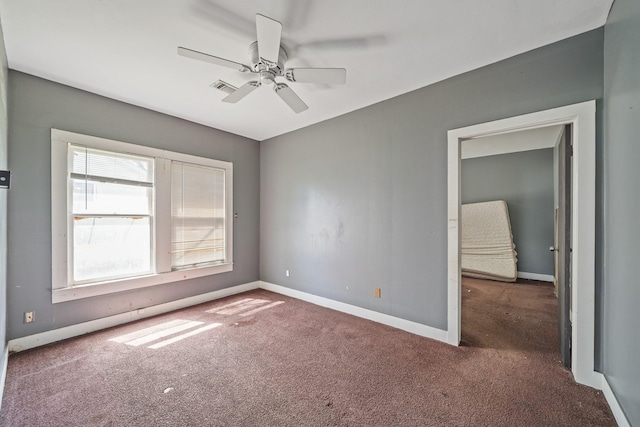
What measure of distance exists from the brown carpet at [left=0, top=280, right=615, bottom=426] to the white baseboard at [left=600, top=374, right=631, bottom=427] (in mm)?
54

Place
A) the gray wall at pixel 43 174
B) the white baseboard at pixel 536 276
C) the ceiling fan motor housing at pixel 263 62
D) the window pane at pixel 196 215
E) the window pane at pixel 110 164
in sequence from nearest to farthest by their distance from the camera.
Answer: the ceiling fan motor housing at pixel 263 62 → the gray wall at pixel 43 174 → the window pane at pixel 110 164 → the window pane at pixel 196 215 → the white baseboard at pixel 536 276

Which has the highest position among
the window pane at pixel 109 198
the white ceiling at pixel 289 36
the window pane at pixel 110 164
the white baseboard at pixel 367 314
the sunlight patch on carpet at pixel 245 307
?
the white ceiling at pixel 289 36

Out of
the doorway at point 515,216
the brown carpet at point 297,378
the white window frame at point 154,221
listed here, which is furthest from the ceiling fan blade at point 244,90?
the doorway at point 515,216

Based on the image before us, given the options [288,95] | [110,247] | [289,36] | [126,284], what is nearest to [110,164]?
[110,247]

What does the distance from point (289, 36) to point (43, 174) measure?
282 centimetres

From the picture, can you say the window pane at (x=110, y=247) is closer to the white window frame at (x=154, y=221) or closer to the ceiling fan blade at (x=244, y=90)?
the white window frame at (x=154, y=221)

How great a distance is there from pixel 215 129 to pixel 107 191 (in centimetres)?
170

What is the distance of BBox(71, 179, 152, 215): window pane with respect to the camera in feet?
9.39

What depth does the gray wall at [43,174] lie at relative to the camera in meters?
2.49

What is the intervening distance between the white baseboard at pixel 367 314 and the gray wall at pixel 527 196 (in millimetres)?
4007

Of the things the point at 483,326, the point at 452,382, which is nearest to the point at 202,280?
the point at 452,382

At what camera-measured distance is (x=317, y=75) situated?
80.6 inches

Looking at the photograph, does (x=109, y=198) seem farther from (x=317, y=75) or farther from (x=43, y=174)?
(x=317, y=75)

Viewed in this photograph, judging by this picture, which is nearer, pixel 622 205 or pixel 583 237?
pixel 622 205
